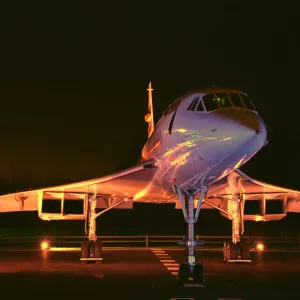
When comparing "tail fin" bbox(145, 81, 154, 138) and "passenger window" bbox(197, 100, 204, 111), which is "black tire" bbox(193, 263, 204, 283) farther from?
"tail fin" bbox(145, 81, 154, 138)

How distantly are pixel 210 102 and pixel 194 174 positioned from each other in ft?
6.28

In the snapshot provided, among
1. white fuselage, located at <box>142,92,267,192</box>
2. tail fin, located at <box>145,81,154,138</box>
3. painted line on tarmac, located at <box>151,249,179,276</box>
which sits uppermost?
tail fin, located at <box>145,81,154,138</box>

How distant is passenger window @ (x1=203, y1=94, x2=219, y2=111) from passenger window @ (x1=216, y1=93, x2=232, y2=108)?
3.6 inches

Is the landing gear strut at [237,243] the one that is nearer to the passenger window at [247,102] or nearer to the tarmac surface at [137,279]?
the tarmac surface at [137,279]

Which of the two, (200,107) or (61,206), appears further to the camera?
(61,206)

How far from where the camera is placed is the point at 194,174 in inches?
496

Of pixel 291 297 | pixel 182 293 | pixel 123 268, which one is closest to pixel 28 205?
pixel 123 268

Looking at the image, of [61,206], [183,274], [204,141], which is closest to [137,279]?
[183,274]

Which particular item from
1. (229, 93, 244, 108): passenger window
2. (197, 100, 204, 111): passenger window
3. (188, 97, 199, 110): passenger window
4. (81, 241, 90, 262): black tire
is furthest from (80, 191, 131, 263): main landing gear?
(229, 93, 244, 108): passenger window

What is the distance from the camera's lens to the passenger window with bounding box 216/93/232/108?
36.9ft

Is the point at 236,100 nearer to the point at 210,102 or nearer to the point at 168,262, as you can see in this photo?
the point at 210,102

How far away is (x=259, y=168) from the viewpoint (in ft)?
218

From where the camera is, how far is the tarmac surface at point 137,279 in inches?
434

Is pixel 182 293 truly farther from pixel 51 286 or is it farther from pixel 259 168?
pixel 259 168
